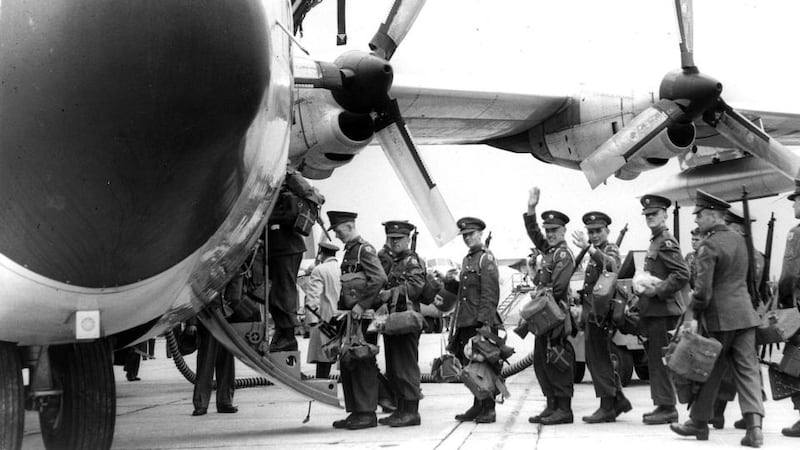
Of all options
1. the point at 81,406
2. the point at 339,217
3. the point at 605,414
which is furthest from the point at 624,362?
the point at 81,406

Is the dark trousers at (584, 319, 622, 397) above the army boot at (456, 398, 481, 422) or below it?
above

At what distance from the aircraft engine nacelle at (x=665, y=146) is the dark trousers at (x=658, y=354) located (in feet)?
6.02

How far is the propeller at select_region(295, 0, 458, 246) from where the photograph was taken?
6800 mm

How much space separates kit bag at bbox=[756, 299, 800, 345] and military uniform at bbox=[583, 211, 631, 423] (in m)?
1.19

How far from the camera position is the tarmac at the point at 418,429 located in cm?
638

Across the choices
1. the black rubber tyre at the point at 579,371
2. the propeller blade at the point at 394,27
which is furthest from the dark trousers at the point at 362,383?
the black rubber tyre at the point at 579,371

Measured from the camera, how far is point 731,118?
8.84m

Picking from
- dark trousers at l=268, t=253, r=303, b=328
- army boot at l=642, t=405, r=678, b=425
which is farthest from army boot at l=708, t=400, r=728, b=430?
dark trousers at l=268, t=253, r=303, b=328

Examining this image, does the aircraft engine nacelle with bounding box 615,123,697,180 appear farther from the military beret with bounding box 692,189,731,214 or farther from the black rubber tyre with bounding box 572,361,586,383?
the black rubber tyre with bounding box 572,361,586,383

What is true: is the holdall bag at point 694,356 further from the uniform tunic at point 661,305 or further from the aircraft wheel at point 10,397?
the aircraft wheel at point 10,397

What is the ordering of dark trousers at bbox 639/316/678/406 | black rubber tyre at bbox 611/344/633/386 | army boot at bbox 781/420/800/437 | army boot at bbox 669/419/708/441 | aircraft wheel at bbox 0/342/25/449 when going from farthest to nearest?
black rubber tyre at bbox 611/344/633/386
dark trousers at bbox 639/316/678/406
army boot at bbox 781/420/800/437
army boot at bbox 669/419/708/441
aircraft wheel at bbox 0/342/25/449

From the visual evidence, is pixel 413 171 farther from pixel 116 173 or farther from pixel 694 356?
pixel 116 173

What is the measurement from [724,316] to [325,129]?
3.22 meters

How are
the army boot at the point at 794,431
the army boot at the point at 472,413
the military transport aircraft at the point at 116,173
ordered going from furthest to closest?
the army boot at the point at 472,413, the army boot at the point at 794,431, the military transport aircraft at the point at 116,173
